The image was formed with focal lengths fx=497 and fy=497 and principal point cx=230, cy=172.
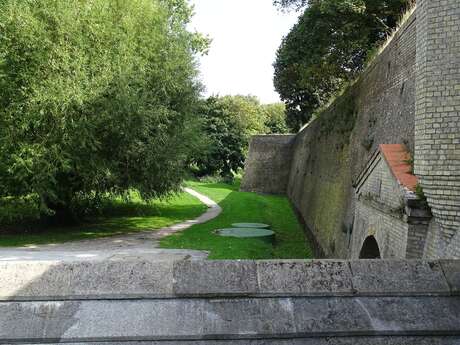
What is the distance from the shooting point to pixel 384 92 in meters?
11.5

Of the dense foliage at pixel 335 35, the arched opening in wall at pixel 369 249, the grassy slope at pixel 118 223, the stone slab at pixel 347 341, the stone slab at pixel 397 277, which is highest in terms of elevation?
the dense foliage at pixel 335 35

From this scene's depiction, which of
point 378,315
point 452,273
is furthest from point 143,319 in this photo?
point 452,273

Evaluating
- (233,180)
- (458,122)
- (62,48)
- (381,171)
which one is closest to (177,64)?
(62,48)

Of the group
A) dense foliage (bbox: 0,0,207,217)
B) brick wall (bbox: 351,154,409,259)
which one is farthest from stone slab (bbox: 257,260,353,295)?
dense foliage (bbox: 0,0,207,217)

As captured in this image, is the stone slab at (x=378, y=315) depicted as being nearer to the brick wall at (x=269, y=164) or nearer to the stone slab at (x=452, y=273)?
the stone slab at (x=452, y=273)

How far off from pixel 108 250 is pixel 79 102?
508 centimetres

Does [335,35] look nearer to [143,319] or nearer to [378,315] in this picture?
[378,315]

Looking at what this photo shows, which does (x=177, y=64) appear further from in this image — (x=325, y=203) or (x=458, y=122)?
(x=458, y=122)

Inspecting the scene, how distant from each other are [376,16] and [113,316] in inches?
747

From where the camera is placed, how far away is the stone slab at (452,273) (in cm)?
404

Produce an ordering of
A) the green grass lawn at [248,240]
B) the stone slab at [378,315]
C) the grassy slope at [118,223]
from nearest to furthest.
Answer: the stone slab at [378,315]
the green grass lawn at [248,240]
the grassy slope at [118,223]

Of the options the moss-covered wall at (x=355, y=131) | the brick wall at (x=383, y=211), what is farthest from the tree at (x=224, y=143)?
the brick wall at (x=383, y=211)

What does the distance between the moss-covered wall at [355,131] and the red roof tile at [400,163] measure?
43 centimetres

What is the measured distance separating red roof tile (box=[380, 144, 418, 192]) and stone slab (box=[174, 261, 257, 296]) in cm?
321
